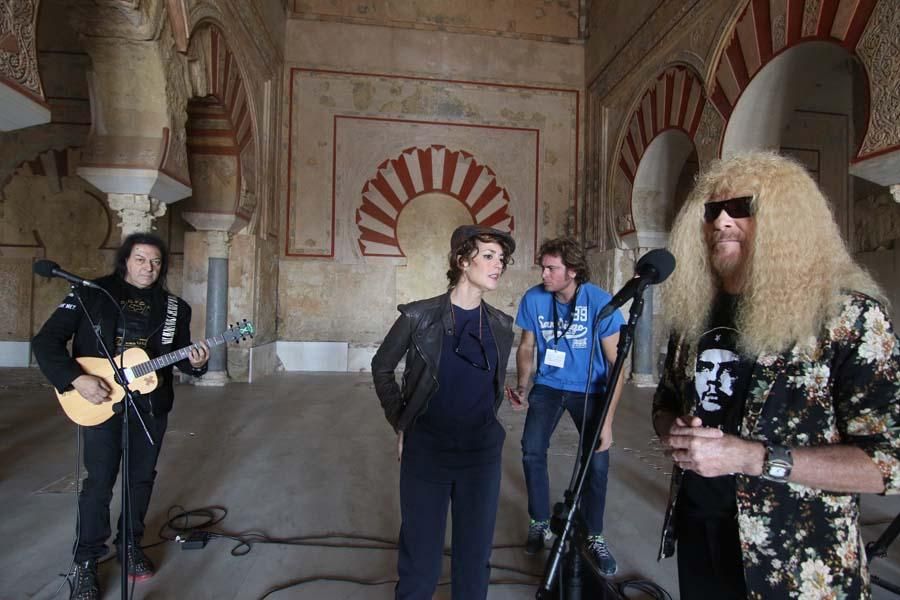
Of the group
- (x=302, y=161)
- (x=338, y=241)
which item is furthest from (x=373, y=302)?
(x=302, y=161)

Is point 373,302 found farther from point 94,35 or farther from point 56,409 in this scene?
point 94,35

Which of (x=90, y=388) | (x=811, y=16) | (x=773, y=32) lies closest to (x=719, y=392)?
(x=90, y=388)

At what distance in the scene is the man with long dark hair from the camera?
1701mm

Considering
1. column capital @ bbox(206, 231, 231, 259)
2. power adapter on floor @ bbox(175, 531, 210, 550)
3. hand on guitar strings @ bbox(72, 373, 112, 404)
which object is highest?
column capital @ bbox(206, 231, 231, 259)

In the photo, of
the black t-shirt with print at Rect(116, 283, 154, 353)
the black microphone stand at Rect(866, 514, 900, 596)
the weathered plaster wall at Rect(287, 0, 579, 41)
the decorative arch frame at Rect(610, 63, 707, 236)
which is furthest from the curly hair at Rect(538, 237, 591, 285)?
the weathered plaster wall at Rect(287, 0, 579, 41)

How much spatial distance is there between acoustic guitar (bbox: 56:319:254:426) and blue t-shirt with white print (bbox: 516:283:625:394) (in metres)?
1.44

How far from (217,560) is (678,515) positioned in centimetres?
182

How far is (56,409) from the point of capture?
4.59 meters

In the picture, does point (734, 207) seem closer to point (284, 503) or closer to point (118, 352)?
point (118, 352)

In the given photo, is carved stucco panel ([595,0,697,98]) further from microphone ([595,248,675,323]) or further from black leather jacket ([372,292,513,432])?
microphone ([595,248,675,323])

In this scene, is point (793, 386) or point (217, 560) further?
point (217, 560)

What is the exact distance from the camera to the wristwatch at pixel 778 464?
77cm

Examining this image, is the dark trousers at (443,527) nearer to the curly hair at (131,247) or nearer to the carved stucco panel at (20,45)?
the curly hair at (131,247)

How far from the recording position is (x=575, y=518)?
90 cm
